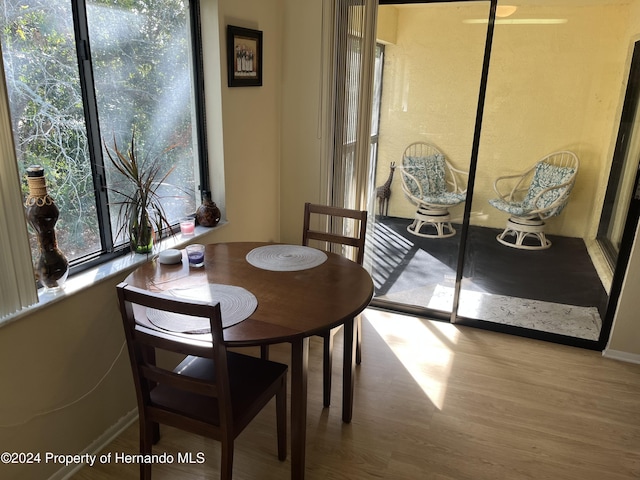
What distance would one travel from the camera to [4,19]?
1675mm

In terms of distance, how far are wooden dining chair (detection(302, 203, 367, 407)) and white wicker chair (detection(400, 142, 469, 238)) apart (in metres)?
0.50

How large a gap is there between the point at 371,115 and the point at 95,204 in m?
1.87

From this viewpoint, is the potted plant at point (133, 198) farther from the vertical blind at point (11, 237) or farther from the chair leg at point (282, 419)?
the chair leg at point (282, 419)

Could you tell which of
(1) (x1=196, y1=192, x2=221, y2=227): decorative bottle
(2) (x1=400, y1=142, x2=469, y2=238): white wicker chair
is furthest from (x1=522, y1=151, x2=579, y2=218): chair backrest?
(1) (x1=196, y1=192, x2=221, y2=227): decorative bottle

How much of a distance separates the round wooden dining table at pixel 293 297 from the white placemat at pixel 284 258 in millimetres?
30

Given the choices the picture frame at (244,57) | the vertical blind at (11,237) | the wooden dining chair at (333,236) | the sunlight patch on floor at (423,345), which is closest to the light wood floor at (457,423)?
the sunlight patch on floor at (423,345)

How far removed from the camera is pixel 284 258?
92.7 inches

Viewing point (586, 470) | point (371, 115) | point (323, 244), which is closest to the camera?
point (586, 470)

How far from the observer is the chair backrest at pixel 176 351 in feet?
4.71

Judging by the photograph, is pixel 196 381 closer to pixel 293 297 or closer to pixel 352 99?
pixel 293 297

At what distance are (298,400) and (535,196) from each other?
231 centimetres

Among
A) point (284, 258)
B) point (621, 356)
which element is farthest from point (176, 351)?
point (621, 356)

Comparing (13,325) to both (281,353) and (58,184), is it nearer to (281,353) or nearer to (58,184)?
(58,184)

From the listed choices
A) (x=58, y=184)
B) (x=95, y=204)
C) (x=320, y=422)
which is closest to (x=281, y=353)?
(x=320, y=422)
